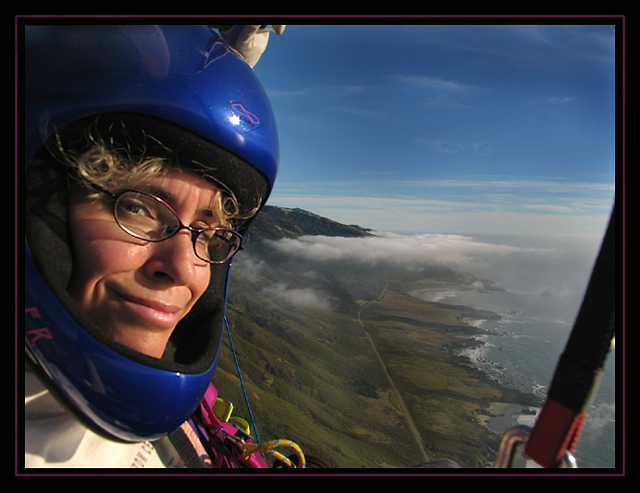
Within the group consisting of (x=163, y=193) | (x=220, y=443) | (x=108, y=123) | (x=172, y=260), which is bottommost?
(x=220, y=443)

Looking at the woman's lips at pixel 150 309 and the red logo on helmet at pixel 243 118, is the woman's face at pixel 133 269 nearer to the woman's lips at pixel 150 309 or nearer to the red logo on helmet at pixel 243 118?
the woman's lips at pixel 150 309

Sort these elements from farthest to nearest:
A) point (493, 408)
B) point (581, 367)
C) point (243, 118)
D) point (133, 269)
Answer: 1. point (493, 408)
2. point (243, 118)
3. point (133, 269)
4. point (581, 367)

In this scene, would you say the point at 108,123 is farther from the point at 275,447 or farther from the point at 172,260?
the point at 275,447

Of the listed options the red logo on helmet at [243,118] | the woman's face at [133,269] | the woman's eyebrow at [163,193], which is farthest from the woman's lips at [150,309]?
the red logo on helmet at [243,118]

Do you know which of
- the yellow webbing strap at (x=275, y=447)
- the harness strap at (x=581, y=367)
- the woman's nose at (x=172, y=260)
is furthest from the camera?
the yellow webbing strap at (x=275, y=447)

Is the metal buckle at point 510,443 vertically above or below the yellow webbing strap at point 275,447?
above

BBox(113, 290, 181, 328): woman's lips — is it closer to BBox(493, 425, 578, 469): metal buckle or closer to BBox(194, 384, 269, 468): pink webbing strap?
BBox(194, 384, 269, 468): pink webbing strap

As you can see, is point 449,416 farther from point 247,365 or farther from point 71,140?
point 71,140

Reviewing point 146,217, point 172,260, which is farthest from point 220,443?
point 146,217
